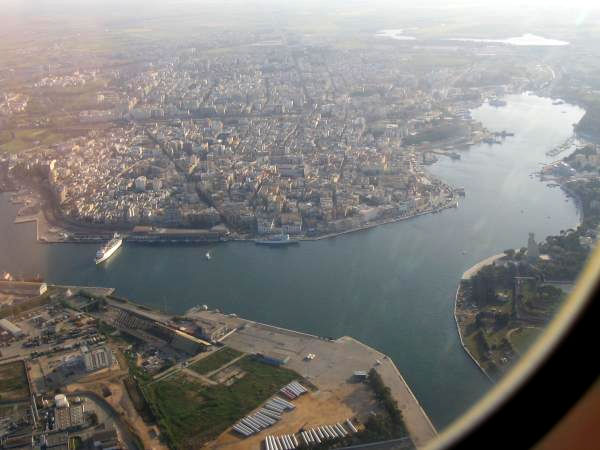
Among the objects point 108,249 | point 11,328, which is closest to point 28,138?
point 108,249

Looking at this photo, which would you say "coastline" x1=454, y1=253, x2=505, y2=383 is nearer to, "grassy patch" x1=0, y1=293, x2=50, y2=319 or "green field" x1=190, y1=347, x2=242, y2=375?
"green field" x1=190, y1=347, x2=242, y2=375

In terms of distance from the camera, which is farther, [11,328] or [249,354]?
[11,328]

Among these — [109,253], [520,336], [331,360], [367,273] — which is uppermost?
[520,336]

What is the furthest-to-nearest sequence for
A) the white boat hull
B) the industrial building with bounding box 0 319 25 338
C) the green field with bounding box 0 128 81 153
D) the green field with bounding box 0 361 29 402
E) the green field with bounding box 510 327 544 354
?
the green field with bounding box 0 128 81 153 → the white boat hull → the industrial building with bounding box 0 319 25 338 → the green field with bounding box 510 327 544 354 → the green field with bounding box 0 361 29 402

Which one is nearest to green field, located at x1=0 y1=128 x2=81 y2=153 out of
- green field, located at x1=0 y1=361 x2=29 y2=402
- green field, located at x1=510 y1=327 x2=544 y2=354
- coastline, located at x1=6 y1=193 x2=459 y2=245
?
coastline, located at x1=6 y1=193 x2=459 y2=245

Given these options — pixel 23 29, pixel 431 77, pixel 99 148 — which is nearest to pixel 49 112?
pixel 99 148

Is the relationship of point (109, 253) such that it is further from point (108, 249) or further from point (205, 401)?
point (205, 401)
